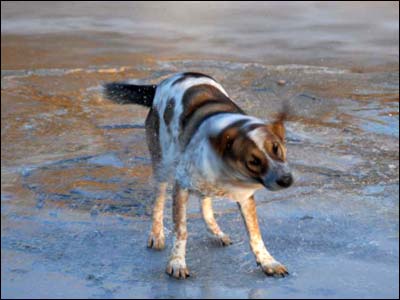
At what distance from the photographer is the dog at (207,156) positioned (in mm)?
5176

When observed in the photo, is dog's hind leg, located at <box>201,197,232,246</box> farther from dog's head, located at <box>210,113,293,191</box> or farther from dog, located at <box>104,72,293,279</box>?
dog's head, located at <box>210,113,293,191</box>

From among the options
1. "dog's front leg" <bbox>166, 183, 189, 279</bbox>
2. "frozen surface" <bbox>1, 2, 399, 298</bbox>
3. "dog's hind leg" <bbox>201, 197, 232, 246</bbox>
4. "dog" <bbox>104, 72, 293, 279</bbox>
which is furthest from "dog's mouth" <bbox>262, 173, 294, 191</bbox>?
"dog's hind leg" <bbox>201, 197, 232, 246</bbox>

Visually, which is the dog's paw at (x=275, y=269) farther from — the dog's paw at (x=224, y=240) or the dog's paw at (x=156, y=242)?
the dog's paw at (x=156, y=242)

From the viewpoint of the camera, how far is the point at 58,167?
7.92 m

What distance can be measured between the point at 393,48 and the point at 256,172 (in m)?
8.90

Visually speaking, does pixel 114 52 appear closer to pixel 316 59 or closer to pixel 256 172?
pixel 316 59

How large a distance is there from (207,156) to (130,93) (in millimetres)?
1817

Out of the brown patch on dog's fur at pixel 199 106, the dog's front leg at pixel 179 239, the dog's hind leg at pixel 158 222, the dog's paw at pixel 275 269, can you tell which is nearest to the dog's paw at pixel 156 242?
the dog's hind leg at pixel 158 222

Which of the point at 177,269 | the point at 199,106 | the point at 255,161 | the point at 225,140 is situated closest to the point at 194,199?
the point at 199,106

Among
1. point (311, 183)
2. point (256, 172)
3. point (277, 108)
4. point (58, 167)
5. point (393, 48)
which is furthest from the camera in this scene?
point (393, 48)

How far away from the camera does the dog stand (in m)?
5.18

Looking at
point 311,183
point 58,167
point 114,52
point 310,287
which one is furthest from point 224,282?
point 114,52

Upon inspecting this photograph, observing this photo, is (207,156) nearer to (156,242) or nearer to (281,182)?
(281,182)

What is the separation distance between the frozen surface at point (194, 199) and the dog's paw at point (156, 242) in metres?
0.08
